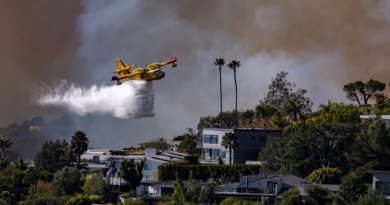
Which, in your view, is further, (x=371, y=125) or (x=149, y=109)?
(x=149, y=109)

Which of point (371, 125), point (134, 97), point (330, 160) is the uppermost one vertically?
point (134, 97)

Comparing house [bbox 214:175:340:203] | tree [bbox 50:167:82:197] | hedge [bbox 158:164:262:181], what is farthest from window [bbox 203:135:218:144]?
house [bbox 214:175:340:203]

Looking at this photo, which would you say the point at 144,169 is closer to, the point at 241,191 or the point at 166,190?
the point at 166,190

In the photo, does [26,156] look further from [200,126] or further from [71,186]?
[71,186]

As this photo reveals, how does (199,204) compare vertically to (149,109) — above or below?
below

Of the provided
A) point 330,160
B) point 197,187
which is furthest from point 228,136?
point 197,187

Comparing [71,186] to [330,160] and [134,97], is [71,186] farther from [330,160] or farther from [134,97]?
[330,160]

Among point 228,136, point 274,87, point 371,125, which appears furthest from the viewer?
point 274,87

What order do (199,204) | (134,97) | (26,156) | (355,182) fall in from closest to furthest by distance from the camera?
1. (355,182)
2. (199,204)
3. (134,97)
4. (26,156)
